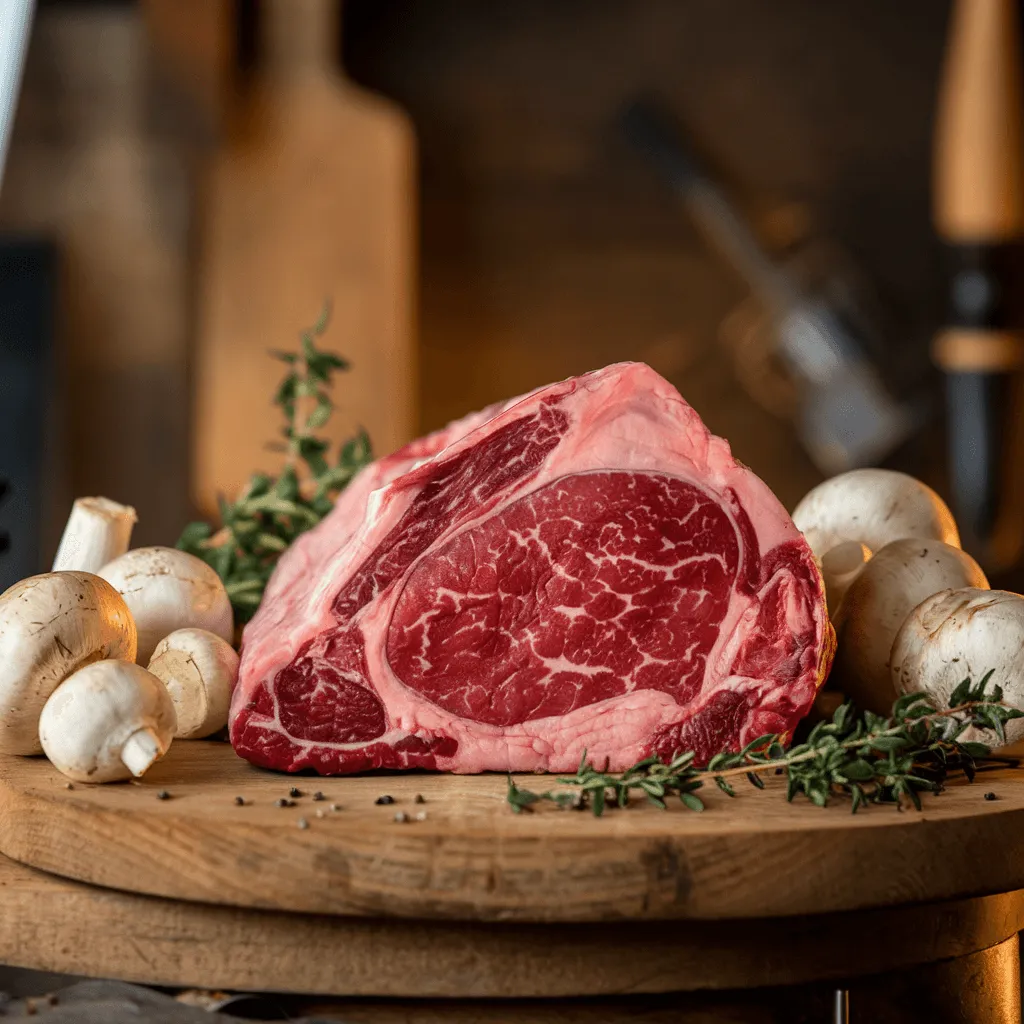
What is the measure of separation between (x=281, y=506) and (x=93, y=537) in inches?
11.1

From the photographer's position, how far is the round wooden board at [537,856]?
3.48 feet

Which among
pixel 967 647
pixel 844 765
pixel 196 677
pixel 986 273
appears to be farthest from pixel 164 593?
pixel 986 273

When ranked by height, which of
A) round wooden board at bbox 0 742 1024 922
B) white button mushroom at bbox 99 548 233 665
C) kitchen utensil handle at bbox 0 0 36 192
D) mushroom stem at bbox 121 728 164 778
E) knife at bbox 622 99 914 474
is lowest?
round wooden board at bbox 0 742 1024 922

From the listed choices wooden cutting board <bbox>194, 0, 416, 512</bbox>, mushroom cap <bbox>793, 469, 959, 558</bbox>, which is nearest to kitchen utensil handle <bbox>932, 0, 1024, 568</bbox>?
wooden cutting board <bbox>194, 0, 416, 512</bbox>

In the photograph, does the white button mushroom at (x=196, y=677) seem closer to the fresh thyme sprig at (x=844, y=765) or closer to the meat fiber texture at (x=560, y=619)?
Answer: the meat fiber texture at (x=560, y=619)

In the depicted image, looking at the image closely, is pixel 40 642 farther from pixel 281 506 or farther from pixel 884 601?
pixel 884 601

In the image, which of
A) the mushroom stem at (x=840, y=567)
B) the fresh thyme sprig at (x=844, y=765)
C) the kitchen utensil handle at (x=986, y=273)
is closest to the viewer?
the fresh thyme sprig at (x=844, y=765)

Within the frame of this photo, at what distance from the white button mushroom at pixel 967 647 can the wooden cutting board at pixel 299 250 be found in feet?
9.31

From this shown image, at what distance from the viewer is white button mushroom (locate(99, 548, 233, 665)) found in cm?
152

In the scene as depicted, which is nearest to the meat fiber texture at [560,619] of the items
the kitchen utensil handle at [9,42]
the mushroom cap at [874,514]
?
the mushroom cap at [874,514]

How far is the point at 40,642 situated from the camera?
4.22ft

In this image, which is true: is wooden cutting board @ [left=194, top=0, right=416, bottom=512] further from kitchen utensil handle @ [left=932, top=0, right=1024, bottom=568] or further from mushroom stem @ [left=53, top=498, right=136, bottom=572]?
mushroom stem @ [left=53, top=498, right=136, bottom=572]

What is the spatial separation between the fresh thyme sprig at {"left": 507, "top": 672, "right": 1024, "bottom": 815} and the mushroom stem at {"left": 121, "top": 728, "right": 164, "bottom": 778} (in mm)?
340

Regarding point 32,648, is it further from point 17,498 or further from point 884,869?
point 17,498
